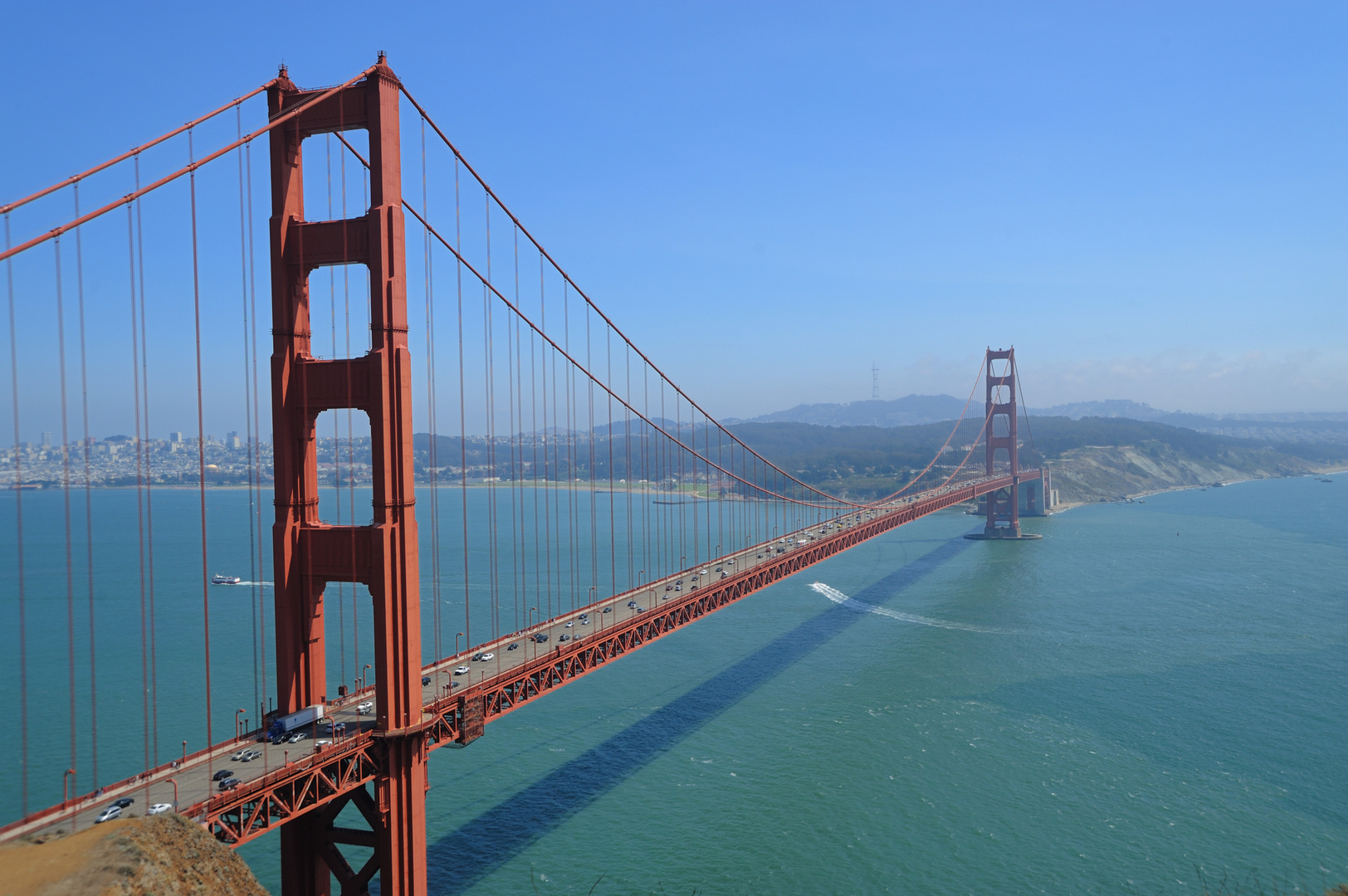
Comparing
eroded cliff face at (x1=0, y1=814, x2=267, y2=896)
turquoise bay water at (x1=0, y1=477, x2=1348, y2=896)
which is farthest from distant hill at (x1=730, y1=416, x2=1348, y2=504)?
eroded cliff face at (x1=0, y1=814, x2=267, y2=896)

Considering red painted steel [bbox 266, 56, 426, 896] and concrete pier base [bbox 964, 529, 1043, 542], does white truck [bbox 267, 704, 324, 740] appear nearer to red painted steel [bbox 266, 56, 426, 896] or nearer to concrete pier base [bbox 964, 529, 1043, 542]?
red painted steel [bbox 266, 56, 426, 896]

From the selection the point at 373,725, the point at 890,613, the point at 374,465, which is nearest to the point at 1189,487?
the point at 890,613

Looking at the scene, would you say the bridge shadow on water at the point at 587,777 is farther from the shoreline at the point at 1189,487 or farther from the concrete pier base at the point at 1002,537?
the shoreline at the point at 1189,487

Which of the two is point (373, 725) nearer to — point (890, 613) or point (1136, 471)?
point (890, 613)

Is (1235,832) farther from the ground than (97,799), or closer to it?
closer to it

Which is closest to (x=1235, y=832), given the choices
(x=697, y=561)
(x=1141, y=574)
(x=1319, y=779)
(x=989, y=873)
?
(x=1319, y=779)

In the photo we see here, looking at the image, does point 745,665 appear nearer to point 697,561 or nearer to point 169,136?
point 697,561
